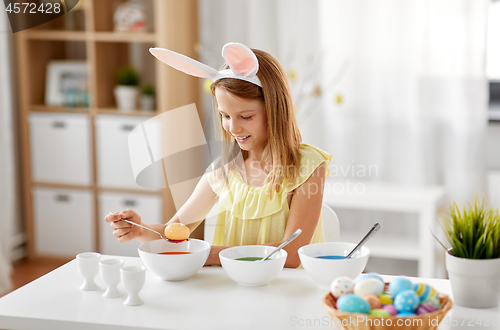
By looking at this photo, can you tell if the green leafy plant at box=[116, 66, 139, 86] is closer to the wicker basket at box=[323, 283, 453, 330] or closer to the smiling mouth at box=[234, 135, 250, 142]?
the smiling mouth at box=[234, 135, 250, 142]

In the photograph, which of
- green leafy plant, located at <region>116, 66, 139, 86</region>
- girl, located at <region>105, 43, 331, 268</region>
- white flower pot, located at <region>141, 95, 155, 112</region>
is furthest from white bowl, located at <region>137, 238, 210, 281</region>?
green leafy plant, located at <region>116, 66, 139, 86</region>

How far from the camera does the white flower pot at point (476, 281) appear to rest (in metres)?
1.09

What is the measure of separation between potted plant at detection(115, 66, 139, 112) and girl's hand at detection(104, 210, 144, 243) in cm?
184

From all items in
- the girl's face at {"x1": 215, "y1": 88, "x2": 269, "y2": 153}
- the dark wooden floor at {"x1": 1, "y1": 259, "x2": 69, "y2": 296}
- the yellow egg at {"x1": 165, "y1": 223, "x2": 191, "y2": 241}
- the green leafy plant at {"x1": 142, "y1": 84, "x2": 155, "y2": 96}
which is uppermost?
the green leafy plant at {"x1": 142, "y1": 84, "x2": 155, "y2": 96}

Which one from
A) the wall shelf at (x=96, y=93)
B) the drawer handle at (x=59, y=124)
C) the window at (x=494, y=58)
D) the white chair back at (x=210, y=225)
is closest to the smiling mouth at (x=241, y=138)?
the white chair back at (x=210, y=225)

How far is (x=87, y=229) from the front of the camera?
3268 mm

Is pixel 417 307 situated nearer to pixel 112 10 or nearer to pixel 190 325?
pixel 190 325

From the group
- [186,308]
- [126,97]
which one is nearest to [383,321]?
[186,308]

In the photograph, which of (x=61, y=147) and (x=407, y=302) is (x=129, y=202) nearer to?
(x=61, y=147)

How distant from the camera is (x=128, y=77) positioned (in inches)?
125

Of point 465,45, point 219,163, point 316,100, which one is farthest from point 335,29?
point 219,163

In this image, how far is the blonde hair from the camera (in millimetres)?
1443

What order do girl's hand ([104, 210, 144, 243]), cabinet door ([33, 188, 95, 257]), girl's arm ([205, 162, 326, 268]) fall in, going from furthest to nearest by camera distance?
cabinet door ([33, 188, 95, 257]) → girl's arm ([205, 162, 326, 268]) → girl's hand ([104, 210, 144, 243])

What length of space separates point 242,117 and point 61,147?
204cm
